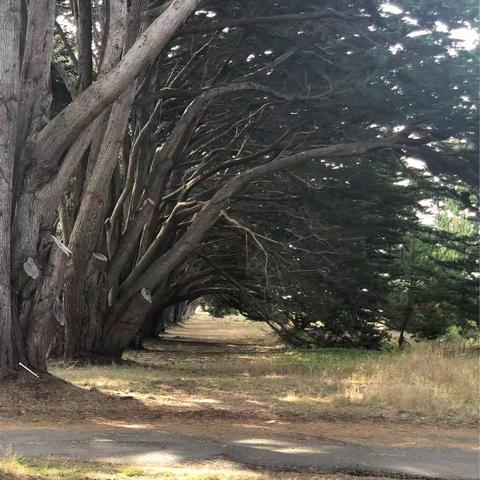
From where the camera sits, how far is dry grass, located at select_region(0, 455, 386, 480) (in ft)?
18.0

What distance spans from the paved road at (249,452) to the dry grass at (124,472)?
27 cm

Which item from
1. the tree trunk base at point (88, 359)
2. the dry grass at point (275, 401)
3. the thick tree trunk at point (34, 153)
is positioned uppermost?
the thick tree trunk at point (34, 153)

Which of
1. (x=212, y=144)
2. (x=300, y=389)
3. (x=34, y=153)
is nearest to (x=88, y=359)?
(x=300, y=389)

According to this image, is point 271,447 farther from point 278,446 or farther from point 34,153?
point 34,153

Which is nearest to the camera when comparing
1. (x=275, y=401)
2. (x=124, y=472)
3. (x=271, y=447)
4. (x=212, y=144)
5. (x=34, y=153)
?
(x=124, y=472)

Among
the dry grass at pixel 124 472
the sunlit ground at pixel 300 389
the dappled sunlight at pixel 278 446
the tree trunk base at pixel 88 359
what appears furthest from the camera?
the tree trunk base at pixel 88 359

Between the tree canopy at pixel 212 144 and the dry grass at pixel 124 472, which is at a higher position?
the tree canopy at pixel 212 144

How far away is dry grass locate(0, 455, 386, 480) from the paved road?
271 mm

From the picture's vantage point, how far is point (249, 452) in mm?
7020

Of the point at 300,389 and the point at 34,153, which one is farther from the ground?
the point at 34,153

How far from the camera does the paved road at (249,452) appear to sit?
6516mm

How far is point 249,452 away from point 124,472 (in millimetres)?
1619

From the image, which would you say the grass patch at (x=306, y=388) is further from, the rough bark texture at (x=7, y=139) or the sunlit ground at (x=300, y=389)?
the rough bark texture at (x=7, y=139)

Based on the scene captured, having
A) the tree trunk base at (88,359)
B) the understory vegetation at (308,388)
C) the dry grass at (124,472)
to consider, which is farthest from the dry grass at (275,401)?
the dry grass at (124,472)
